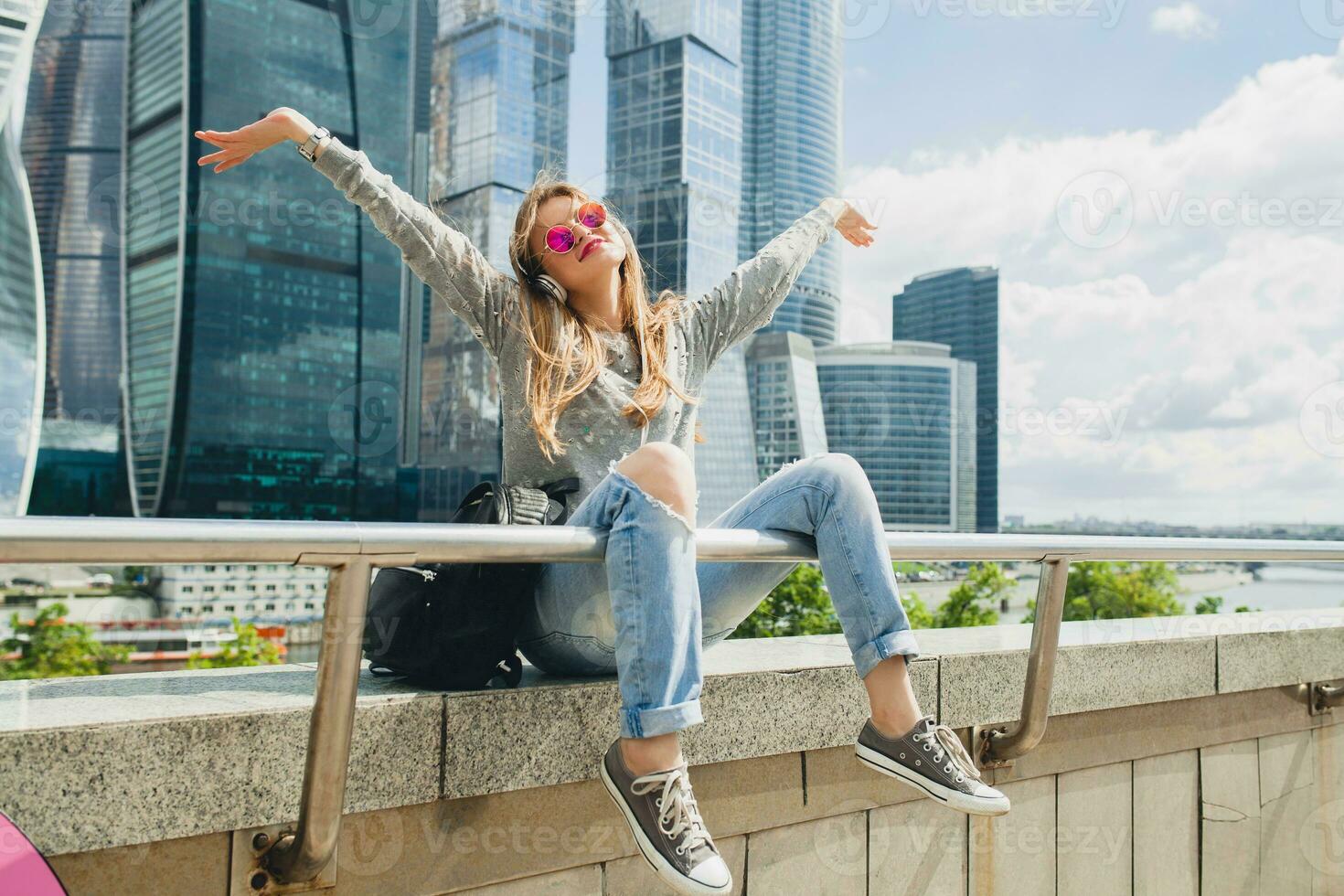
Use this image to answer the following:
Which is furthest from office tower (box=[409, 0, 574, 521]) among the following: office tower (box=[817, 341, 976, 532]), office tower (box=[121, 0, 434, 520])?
office tower (box=[817, 341, 976, 532])

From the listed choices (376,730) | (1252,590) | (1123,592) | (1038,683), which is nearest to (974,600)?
(1123,592)

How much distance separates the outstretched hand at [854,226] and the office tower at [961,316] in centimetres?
7509

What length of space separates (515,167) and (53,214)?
103 ft

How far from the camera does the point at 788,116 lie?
3573 inches

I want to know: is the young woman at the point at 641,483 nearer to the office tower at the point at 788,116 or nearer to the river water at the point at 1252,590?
the river water at the point at 1252,590

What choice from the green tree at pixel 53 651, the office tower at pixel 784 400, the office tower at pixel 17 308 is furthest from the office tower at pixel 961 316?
the green tree at pixel 53 651

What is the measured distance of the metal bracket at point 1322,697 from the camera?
3.31 m

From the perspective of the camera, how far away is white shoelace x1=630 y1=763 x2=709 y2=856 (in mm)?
1611

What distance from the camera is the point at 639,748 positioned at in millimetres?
1653

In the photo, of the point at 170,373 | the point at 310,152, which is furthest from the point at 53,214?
the point at 310,152

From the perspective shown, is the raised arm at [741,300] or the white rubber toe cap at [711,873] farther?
the raised arm at [741,300]

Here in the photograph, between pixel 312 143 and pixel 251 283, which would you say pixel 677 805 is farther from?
pixel 251 283

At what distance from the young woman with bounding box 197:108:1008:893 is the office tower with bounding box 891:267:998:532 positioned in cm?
7559

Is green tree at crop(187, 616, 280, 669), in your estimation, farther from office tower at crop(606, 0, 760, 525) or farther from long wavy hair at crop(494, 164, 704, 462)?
office tower at crop(606, 0, 760, 525)
